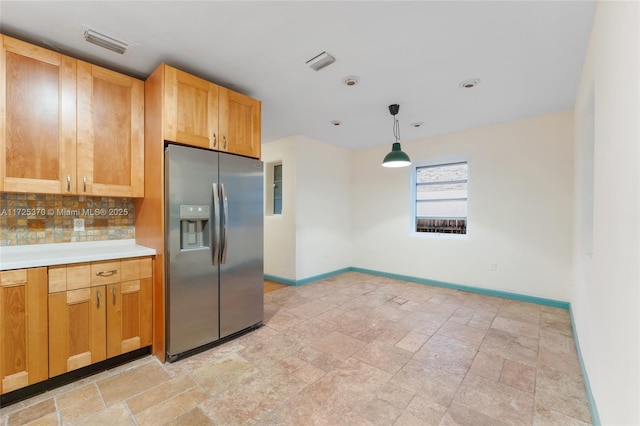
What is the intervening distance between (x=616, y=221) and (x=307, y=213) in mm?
3916

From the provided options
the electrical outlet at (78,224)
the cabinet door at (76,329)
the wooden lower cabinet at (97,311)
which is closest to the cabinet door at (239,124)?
the wooden lower cabinet at (97,311)

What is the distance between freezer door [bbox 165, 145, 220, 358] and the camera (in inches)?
89.4

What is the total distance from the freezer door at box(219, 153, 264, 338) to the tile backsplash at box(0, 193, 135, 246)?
1085 millimetres

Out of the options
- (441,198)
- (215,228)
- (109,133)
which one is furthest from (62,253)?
(441,198)

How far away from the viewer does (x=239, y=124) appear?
2.76 m

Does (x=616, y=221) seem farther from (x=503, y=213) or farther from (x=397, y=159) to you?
(x=503, y=213)

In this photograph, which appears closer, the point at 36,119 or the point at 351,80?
the point at 36,119

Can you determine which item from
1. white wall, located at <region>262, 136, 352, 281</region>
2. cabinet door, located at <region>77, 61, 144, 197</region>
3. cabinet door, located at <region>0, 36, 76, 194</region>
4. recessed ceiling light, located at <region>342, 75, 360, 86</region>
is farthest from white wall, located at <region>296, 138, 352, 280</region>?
cabinet door, located at <region>0, 36, 76, 194</region>

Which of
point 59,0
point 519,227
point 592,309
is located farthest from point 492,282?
point 59,0

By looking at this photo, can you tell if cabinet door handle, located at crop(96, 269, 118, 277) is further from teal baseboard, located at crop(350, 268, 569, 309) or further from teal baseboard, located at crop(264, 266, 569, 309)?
teal baseboard, located at crop(350, 268, 569, 309)

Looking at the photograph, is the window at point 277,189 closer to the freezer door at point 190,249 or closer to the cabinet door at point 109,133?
the freezer door at point 190,249

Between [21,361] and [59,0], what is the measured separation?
2366 mm

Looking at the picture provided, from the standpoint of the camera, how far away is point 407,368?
224 cm

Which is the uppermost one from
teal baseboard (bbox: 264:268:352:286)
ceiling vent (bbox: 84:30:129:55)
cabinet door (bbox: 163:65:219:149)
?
ceiling vent (bbox: 84:30:129:55)
